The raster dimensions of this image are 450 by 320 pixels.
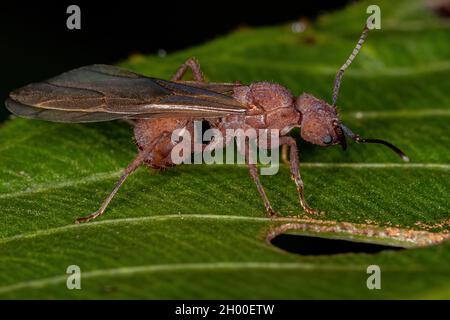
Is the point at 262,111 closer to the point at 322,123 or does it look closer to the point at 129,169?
the point at 322,123

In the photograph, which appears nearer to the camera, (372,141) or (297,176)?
(297,176)

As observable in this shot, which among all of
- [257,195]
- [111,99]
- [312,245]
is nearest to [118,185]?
[111,99]

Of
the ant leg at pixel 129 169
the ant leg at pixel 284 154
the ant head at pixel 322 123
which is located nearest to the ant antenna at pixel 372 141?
the ant head at pixel 322 123

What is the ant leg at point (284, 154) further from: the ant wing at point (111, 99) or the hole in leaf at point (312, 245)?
the hole in leaf at point (312, 245)

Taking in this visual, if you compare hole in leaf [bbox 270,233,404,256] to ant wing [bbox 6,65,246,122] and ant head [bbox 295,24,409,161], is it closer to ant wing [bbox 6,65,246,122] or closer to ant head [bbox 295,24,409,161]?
ant head [bbox 295,24,409,161]

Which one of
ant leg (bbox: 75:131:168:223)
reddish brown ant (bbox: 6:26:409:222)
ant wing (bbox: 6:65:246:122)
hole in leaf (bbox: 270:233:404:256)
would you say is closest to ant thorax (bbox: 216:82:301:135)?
reddish brown ant (bbox: 6:26:409:222)

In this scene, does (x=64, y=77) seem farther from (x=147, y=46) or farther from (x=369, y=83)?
(x=147, y=46)

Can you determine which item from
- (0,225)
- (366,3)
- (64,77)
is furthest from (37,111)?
(366,3)
